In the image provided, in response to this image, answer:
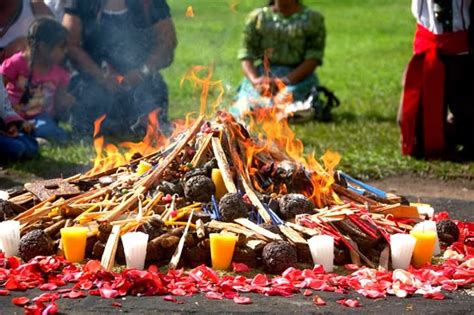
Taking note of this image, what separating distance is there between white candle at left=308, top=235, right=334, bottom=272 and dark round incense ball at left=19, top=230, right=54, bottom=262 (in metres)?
1.33

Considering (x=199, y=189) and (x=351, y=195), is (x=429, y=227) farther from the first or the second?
(x=199, y=189)

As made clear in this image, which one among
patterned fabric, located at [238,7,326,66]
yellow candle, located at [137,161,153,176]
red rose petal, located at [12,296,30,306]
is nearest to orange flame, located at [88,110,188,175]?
yellow candle, located at [137,161,153,176]

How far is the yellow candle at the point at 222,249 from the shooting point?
199 inches

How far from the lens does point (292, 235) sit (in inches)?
207

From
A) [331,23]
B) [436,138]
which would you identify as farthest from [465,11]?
[331,23]

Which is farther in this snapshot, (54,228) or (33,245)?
(54,228)

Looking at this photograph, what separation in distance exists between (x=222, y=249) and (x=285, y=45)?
220 inches

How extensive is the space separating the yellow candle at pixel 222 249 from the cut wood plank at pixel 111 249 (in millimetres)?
474

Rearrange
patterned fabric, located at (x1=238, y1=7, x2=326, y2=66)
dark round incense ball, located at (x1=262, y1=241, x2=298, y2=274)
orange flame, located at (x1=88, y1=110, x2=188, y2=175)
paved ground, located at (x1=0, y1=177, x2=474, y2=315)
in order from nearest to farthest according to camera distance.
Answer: paved ground, located at (x1=0, y1=177, x2=474, y2=315)
dark round incense ball, located at (x1=262, y1=241, x2=298, y2=274)
orange flame, located at (x1=88, y1=110, x2=188, y2=175)
patterned fabric, located at (x1=238, y1=7, x2=326, y2=66)

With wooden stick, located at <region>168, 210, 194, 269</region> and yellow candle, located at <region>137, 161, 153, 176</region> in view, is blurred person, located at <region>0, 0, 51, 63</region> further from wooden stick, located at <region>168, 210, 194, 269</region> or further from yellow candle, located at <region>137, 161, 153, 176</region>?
wooden stick, located at <region>168, 210, 194, 269</region>

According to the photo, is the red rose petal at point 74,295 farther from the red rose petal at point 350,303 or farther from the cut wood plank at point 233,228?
the red rose petal at point 350,303

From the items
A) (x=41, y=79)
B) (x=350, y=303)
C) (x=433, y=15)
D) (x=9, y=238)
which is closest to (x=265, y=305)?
(x=350, y=303)

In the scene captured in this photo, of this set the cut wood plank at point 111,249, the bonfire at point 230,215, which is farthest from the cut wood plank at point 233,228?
the cut wood plank at point 111,249

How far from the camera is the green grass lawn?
812 cm
